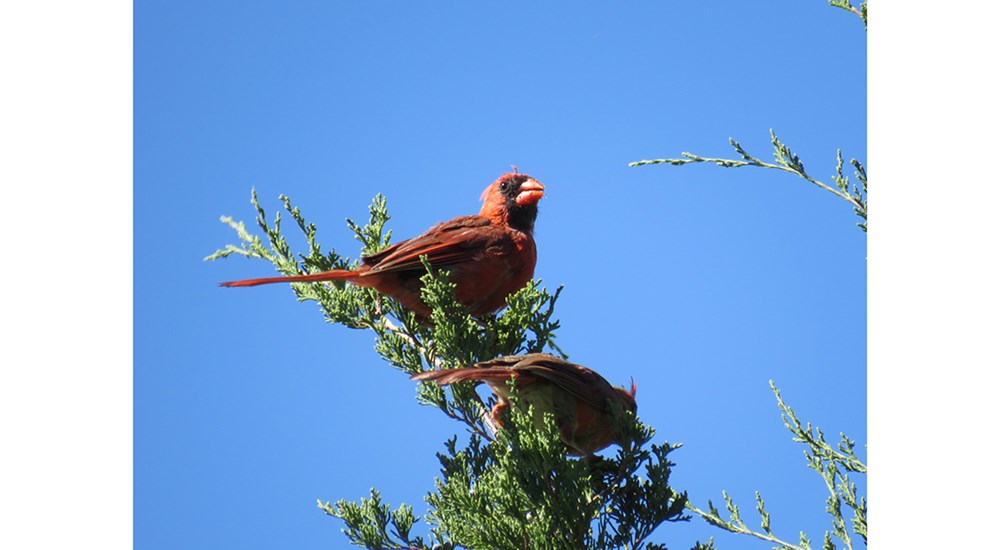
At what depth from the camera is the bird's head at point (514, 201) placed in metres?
4.05

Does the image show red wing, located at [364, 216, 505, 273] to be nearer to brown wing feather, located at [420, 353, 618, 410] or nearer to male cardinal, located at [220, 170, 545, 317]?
male cardinal, located at [220, 170, 545, 317]

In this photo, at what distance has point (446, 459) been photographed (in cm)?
328

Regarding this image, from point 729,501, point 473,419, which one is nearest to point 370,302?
point 473,419

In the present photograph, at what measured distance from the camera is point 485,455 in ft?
10.7

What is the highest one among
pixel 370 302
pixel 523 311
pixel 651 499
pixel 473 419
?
pixel 370 302

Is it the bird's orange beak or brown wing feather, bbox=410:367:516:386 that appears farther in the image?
the bird's orange beak

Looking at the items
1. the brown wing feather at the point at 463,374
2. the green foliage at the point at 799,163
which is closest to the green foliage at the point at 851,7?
the green foliage at the point at 799,163

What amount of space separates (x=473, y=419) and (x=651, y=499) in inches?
27.2

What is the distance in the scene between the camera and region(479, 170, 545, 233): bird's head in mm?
4051

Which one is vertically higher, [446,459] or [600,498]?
[446,459]

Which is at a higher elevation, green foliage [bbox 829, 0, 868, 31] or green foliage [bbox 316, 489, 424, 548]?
green foliage [bbox 829, 0, 868, 31]

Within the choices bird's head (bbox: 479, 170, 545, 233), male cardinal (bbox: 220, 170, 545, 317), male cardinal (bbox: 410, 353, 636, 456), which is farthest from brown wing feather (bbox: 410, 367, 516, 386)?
bird's head (bbox: 479, 170, 545, 233)

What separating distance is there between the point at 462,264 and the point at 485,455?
2.28 ft
